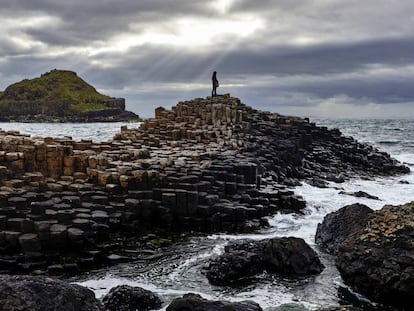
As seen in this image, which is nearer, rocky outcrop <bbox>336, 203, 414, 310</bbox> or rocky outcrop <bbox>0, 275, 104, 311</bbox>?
rocky outcrop <bbox>0, 275, 104, 311</bbox>

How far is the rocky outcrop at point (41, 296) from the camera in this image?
5922 millimetres

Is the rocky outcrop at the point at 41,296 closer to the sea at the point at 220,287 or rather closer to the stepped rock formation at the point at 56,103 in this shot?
the sea at the point at 220,287

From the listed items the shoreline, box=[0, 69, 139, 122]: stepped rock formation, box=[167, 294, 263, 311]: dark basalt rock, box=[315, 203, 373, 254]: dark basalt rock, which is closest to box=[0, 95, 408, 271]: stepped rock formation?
the shoreline

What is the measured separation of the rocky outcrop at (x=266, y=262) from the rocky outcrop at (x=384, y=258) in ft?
2.19

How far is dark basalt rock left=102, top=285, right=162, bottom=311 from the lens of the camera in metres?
8.37

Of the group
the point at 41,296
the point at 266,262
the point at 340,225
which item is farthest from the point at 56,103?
the point at 41,296

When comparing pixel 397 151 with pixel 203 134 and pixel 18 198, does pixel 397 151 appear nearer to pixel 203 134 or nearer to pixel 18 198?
pixel 203 134

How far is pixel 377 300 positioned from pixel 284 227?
17.7ft

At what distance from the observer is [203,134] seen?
25.0 metres

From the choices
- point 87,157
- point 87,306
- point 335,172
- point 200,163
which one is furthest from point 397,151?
point 87,306

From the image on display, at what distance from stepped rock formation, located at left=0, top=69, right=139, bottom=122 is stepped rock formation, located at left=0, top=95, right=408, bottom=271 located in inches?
3093

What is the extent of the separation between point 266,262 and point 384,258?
94.5 inches

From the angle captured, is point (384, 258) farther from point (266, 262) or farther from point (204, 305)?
point (204, 305)

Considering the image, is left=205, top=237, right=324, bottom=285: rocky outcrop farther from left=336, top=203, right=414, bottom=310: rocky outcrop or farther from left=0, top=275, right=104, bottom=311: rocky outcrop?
left=0, top=275, right=104, bottom=311: rocky outcrop
